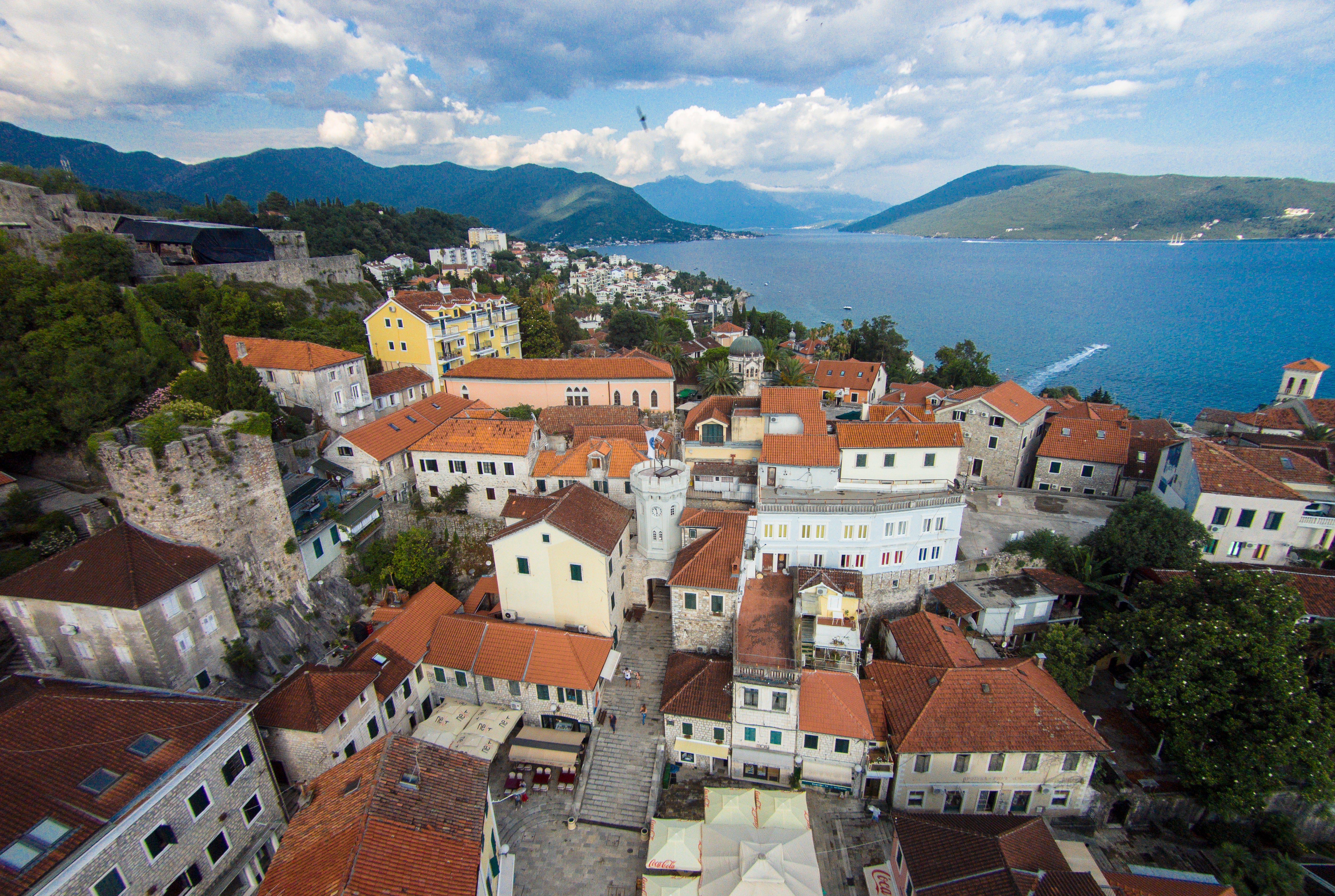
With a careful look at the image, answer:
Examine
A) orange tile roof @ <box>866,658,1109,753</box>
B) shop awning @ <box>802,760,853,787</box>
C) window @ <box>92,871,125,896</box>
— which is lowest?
shop awning @ <box>802,760,853,787</box>

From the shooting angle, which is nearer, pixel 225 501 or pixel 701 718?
pixel 225 501

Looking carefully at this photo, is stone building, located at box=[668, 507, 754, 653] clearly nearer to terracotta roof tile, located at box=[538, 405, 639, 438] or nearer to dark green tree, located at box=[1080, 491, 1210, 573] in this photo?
terracotta roof tile, located at box=[538, 405, 639, 438]

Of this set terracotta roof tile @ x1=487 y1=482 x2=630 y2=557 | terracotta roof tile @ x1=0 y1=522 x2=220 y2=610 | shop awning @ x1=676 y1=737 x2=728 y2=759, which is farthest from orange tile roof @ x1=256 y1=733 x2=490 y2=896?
terracotta roof tile @ x1=487 y1=482 x2=630 y2=557

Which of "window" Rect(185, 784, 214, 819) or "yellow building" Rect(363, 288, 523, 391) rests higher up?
"yellow building" Rect(363, 288, 523, 391)

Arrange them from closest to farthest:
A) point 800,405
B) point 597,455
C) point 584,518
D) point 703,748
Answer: point 703,748 → point 584,518 → point 597,455 → point 800,405

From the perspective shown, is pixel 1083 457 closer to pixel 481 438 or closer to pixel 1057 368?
pixel 481 438

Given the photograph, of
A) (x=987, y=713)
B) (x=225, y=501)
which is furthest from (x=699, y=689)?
(x=225, y=501)

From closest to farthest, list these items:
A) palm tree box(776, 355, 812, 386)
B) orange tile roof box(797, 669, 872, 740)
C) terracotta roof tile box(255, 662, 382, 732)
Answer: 1. terracotta roof tile box(255, 662, 382, 732)
2. orange tile roof box(797, 669, 872, 740)
3. palm tree box(776, 355, 812, 386)

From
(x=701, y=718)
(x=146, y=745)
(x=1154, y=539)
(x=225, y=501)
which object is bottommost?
(x=701, y=718)
